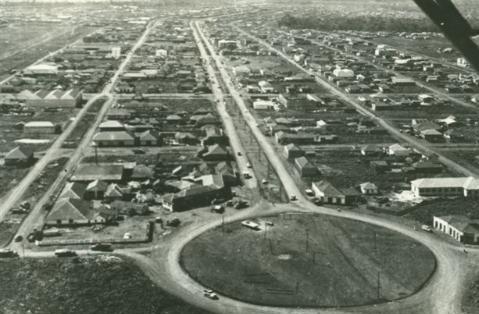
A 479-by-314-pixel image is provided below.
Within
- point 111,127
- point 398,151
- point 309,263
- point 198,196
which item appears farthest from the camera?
point 111,127

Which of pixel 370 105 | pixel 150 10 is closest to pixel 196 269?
pixel 370 105

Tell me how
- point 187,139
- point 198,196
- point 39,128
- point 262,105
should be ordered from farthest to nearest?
point 262,105, point 39,128, point 187,139, point 198,196

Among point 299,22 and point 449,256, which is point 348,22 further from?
point 449,256

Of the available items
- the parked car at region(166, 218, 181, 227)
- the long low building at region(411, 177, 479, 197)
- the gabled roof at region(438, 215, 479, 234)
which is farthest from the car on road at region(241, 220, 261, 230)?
the long low building at region(411, 177, 479, 197)

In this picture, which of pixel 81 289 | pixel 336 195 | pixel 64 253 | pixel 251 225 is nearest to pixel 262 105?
pixel 336 195

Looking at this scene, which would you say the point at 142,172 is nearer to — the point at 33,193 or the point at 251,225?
the point at 33,193

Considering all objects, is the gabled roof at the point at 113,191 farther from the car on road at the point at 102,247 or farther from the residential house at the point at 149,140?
the residential house at the point at 149,140

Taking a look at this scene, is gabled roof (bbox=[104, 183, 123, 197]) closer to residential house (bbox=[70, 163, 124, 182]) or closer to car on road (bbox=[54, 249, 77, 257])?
residential house (bbox=[70, 163, 124, 182])
